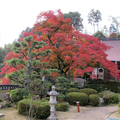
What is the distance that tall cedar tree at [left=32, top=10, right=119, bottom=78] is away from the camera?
29.0 feet

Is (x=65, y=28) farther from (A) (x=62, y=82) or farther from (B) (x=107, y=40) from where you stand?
(B) (x=107, y=40)

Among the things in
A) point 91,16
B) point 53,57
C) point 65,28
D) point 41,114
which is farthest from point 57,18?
point 91,16

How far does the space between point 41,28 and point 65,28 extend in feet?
5.93

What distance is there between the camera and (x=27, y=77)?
6.98 meters

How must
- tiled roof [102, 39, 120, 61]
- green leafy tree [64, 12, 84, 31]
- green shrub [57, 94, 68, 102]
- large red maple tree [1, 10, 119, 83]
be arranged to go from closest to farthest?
1. green shrub [57, 94, 68, 102]
2. large red maple tree [1, 10, 119, 83]
3. tiled roof [102, 39, 120, 61]
4. green leafy tree [64, 12, 84, 31]

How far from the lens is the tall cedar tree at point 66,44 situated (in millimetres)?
8844

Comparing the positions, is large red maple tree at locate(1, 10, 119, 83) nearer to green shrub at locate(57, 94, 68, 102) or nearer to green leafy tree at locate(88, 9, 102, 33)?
green shrub at locate(57, 94, 68, 102)

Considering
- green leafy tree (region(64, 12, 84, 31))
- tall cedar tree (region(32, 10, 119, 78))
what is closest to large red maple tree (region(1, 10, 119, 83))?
tall cedar tree (region(32, 10, 119, 78))

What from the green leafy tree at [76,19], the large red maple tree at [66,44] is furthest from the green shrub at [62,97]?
the green leafy tree at [76,19]

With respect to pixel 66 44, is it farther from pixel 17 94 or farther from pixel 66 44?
pixel 17 94

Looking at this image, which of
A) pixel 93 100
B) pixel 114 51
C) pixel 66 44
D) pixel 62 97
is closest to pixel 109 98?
pixel 93 100

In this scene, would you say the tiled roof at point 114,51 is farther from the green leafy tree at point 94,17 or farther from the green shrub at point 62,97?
the green leafy tree at point 94,17

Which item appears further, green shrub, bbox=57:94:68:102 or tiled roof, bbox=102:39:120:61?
tiled roof, bbox=102:39:120:61

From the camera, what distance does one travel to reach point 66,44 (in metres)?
9.97
